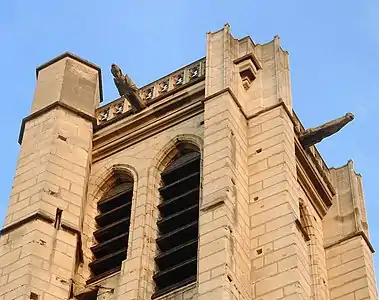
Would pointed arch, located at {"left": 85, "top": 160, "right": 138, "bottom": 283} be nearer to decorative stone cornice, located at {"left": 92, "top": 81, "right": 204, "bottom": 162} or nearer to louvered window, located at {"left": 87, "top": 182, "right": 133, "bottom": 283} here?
louvered window, located at {"left": 87, "top": 182, "right": 133, "bottom": 283}

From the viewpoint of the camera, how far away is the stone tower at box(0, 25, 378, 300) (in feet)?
67.9

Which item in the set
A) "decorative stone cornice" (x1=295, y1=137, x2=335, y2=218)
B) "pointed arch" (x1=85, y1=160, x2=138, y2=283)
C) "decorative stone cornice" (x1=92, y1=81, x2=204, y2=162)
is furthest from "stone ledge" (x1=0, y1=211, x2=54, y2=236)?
"decorative stone cornice" (x1=295, y1=137, x2=335, y2=218)

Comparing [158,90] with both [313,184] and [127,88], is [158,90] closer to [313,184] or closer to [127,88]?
[127,88]

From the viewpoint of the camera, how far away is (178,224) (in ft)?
73.4

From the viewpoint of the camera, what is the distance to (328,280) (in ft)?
78.7

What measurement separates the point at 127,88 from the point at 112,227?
9.65ft

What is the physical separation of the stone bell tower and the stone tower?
24 millimetres

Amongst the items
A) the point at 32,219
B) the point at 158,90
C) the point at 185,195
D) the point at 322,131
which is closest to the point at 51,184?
the point at 32,219

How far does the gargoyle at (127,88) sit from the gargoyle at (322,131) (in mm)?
2963

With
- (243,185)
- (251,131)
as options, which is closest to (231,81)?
(251,131)

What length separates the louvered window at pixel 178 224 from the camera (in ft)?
69.5

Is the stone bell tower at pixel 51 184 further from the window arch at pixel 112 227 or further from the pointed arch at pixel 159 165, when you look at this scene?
the pointed arch at pixel 159 165

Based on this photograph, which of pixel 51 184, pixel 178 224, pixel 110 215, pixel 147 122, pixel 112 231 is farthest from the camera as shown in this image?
pixel 147 122

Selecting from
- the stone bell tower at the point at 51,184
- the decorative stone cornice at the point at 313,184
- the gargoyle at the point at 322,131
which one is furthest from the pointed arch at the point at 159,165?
the gargoyle at the point at 322,131
